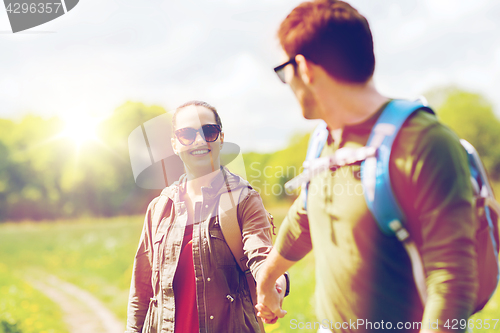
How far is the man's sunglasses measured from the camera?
207 centimetres

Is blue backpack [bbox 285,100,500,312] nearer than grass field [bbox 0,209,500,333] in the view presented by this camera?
Yes

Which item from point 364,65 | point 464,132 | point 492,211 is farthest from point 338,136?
point 464,132

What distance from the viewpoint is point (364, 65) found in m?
1.20

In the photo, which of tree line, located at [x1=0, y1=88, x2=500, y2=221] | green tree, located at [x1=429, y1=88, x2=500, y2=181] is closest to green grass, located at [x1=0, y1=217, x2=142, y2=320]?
tree line, located at [x1=0, y1=88, x2=500, y2=221]

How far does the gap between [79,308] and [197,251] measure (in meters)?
5.81

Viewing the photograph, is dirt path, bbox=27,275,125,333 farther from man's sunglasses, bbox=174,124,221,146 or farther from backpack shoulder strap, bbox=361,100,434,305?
backpack shoulder strap, bbox=361,100,434,305

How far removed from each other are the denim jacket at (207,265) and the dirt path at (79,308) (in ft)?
13.3

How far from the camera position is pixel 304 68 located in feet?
4.07

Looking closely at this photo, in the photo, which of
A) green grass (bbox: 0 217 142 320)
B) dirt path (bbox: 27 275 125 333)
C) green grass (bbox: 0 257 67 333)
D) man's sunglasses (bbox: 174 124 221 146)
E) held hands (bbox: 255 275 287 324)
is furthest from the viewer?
green grass (bbox: 0 217 142 320)

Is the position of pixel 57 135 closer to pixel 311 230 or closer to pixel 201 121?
pixel 201 121

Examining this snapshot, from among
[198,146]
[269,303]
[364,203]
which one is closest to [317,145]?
[364,203]

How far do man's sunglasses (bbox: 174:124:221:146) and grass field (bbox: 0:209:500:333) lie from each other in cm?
282

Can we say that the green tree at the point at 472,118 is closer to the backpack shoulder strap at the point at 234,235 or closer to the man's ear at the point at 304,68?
the backpack shoulder strap at the point at 234,235

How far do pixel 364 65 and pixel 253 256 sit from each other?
1079mm
